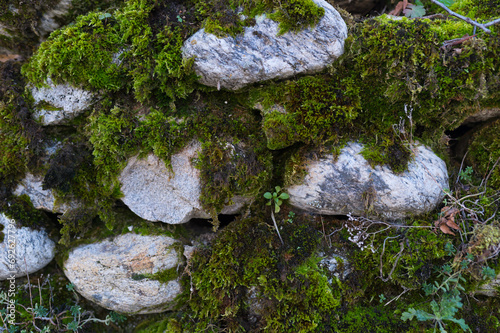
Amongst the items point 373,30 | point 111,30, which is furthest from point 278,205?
point 111,30

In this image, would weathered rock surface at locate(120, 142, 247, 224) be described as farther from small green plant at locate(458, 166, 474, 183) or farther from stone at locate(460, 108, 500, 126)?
stone at locate(460, 108, 500, 126)

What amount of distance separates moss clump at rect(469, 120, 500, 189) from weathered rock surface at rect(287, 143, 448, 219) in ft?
2.05

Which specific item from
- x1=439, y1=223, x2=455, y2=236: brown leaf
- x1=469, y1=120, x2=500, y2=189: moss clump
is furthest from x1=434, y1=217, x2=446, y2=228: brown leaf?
x1=469, y1=120, x2=500, y2=189: moss clump

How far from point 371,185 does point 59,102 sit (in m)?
3.88

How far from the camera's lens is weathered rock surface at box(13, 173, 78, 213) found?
385 cm

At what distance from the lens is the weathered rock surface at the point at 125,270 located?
380cm

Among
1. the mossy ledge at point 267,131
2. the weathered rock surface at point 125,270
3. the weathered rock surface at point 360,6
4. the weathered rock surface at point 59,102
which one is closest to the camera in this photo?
the mossy ledge at point 267,131

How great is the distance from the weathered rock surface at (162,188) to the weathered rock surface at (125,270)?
41 cm

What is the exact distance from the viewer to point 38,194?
3879mm

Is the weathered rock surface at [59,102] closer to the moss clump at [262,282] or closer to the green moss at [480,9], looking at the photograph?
the moss clump at [262,282]

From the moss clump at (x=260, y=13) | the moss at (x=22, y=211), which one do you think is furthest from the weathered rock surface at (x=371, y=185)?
the moss at (x=22, y=211)

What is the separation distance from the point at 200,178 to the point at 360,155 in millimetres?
1924

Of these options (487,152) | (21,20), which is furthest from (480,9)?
(21,20)

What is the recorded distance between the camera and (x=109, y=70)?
3.43m
